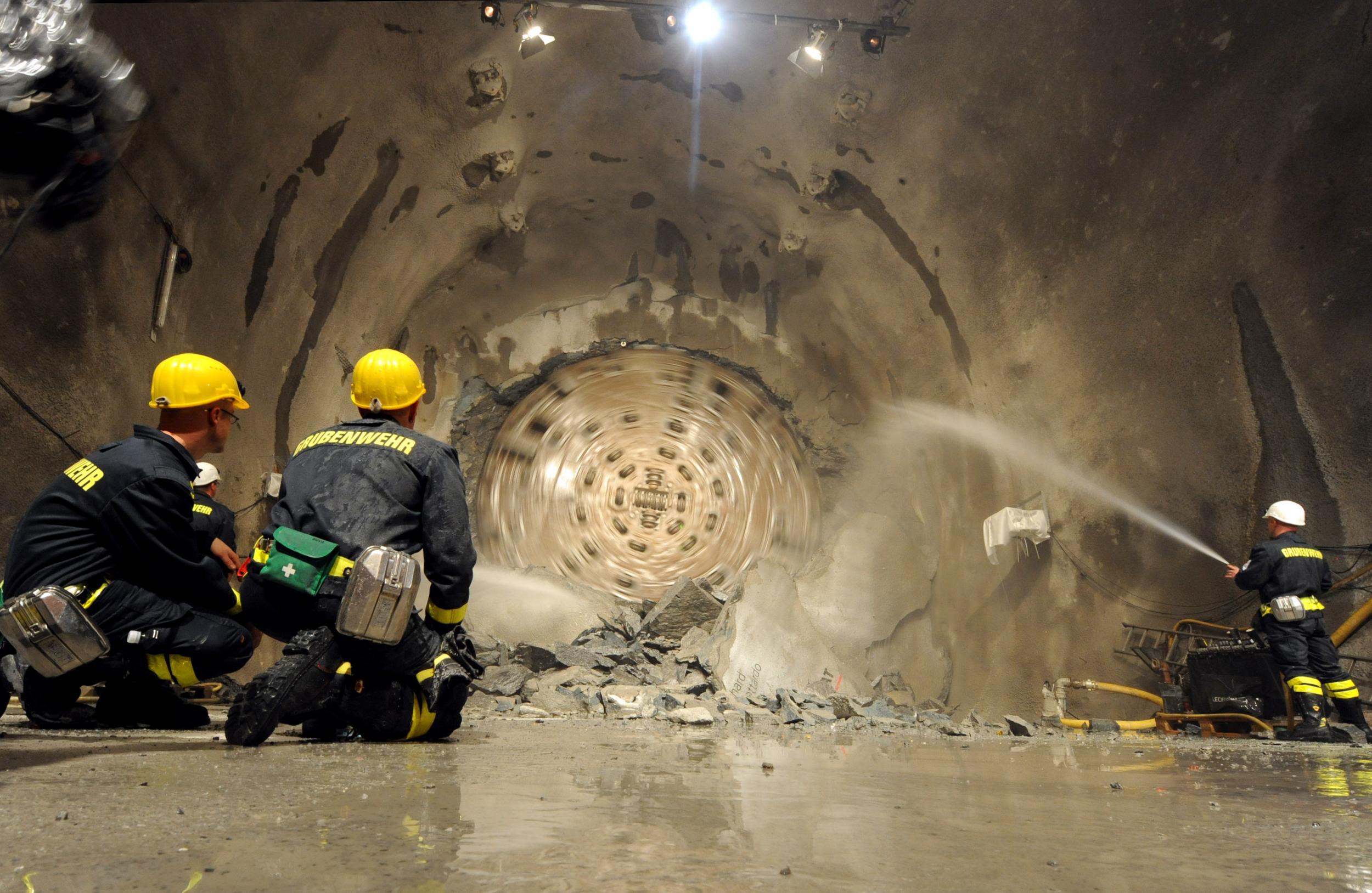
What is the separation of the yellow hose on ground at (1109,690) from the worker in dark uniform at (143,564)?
4.20 m

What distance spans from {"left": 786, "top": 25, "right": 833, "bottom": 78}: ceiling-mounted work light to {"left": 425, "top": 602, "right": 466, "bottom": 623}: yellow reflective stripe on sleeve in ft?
13.4

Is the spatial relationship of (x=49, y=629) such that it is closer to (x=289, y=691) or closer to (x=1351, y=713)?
(x=289, y=691)

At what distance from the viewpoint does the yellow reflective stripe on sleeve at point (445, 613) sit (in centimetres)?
259

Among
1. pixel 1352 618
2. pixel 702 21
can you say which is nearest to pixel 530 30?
pixel 702 21

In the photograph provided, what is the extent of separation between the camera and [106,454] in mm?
2582

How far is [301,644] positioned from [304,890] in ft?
5.35

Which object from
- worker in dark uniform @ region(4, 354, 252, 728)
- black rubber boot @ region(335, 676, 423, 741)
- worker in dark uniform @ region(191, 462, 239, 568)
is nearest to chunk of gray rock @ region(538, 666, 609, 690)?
worker in dark uniform @ region(191, 462, 239, 568)

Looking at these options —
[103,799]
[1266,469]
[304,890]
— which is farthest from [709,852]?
[1266,469]

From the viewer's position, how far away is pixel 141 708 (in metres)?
3.07

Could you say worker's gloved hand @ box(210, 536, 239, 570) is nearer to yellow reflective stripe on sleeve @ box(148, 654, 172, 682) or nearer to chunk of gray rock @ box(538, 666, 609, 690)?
yellow reflective stripe on sleeve @ box(148, 654, 172, 682)

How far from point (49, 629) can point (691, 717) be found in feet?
7.31

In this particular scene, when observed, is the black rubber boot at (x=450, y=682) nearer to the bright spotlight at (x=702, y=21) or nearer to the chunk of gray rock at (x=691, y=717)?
the chunk of gray rock at (x=691, y=717)

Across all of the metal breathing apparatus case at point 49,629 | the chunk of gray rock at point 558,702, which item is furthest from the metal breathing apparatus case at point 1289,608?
the metal breathing apparatus case at point 49,629

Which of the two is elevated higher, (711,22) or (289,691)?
(711,22)
